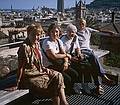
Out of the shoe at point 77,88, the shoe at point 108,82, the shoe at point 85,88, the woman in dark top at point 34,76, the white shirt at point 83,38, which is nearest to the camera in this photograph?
the woman in dark top at point 34,76

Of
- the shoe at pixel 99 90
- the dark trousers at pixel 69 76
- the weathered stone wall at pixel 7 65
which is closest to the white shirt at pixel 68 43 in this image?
the dark trousers at pixel 69 76

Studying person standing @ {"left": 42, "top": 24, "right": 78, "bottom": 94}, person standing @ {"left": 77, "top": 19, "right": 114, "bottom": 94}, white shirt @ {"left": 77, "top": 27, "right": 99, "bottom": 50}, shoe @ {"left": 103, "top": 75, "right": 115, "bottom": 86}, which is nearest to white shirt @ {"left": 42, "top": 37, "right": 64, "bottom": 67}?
person standing @ {"left": 42, "top": 24, "right": 78, "bottom": 94}

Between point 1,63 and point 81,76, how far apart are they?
7.17 feet

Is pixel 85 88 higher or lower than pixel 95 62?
lower

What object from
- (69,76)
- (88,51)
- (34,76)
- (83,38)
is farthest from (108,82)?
(34,76)

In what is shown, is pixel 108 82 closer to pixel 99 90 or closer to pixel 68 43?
pixel 99 90

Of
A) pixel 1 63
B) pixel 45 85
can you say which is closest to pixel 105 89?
pixel 45 85

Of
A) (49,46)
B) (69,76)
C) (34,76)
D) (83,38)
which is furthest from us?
(83,38)

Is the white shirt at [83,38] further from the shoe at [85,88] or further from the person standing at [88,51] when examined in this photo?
the shoe at [85,88]

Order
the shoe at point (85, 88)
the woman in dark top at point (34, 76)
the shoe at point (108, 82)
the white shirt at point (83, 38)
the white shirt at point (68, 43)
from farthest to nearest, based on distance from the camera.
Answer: the shoe at point (108, 82), the white shirt at point (83, 38), the shoe at point (85, 88), the white shirt at point (68, 43), the woman in dark top at point (34, 76)

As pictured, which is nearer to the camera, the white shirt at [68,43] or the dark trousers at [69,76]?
the dark trousers at [69,76]

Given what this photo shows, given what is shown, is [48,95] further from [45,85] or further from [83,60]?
[83,60]

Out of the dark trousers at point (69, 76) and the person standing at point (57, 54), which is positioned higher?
the person standing at point (57, 54)

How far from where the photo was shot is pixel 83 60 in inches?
223
